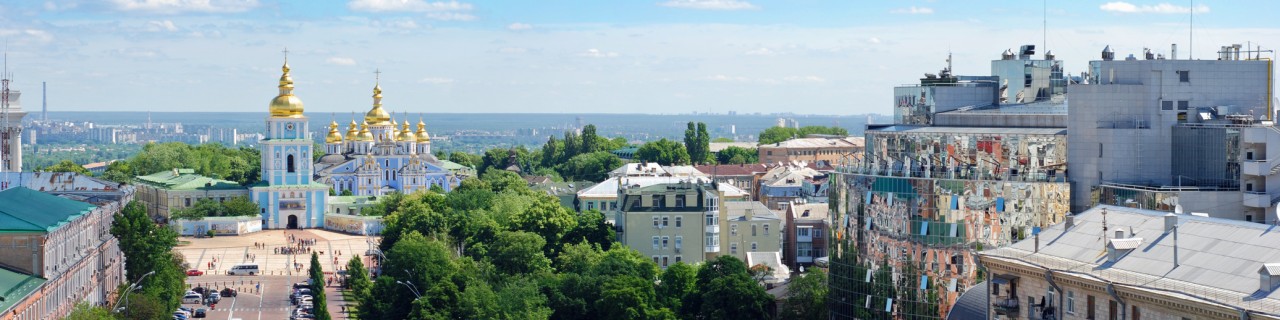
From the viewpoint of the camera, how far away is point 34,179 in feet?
433

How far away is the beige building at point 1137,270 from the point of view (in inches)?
1518

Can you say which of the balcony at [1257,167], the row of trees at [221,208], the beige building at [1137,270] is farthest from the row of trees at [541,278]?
the row of trees at [221,208]

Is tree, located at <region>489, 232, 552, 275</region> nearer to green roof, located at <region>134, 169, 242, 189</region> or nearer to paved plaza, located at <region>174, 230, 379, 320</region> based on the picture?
paved plaza, located at <region>174, 230, 379, 320</region>

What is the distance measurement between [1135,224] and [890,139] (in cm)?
2727

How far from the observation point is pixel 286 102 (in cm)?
18938

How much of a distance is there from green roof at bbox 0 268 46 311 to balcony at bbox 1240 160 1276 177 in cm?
4570

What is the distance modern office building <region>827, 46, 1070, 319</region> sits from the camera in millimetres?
68438

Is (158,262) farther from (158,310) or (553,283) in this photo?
(553,283)

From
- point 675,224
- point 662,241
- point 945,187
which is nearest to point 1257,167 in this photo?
point 945,187

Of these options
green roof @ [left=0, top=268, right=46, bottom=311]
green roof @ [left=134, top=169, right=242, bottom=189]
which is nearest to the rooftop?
green roof @ [left=0, top=268, right=46, bottom=311]

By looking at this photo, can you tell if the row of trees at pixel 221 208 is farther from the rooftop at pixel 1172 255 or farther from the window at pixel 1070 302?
the window at pixel 1070 302

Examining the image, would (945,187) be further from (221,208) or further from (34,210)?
(221,208)

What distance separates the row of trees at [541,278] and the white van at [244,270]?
11390 millimetres

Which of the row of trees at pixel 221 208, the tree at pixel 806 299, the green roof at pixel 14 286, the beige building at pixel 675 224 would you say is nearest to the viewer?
the green roof at pixel 14 286
